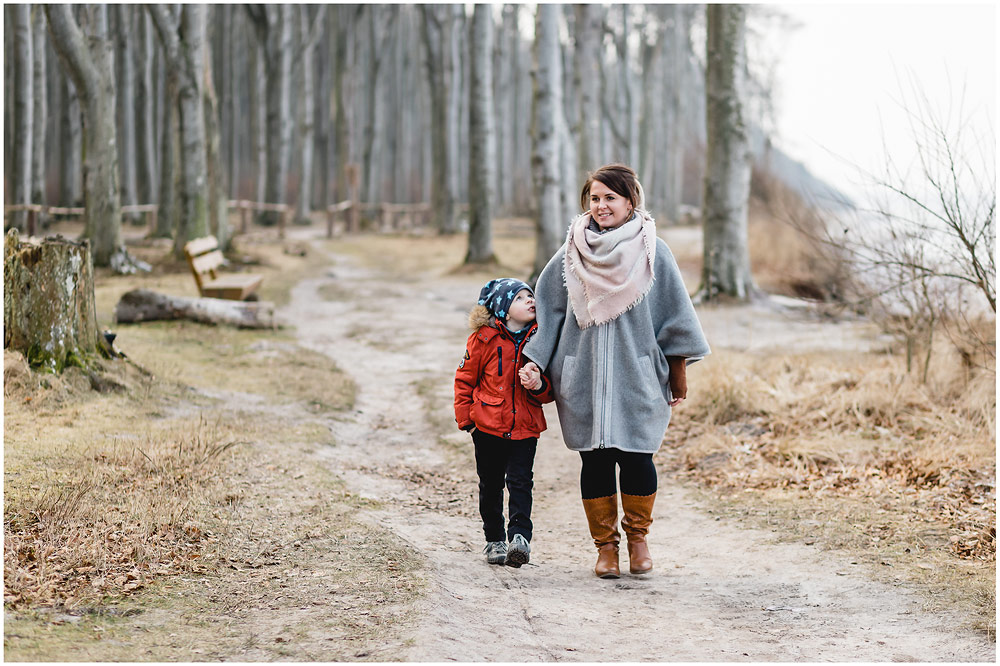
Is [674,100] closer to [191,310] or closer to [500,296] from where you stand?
[191,310]

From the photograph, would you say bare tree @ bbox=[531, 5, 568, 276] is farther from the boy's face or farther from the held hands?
the held hands

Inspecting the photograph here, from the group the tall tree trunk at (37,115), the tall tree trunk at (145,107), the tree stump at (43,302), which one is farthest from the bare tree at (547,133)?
the tall tree trunk at (145,107)

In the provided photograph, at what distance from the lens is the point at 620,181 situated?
414 centimetres

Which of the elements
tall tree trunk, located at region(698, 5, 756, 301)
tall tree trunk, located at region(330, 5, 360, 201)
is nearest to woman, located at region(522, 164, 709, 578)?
tall tree trunk, located at region(698, 5, 756, 301)

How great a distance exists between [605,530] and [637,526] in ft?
0.48

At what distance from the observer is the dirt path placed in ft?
11.8

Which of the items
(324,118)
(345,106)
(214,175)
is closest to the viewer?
(214,175)

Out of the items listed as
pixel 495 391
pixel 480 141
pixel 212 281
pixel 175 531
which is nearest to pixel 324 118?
pixel 480 141

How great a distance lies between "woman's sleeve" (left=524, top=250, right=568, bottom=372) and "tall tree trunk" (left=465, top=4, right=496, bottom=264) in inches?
543

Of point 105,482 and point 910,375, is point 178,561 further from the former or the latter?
point 910,375

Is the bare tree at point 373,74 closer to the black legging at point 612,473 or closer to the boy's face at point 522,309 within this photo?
the boy's face at point 522,309

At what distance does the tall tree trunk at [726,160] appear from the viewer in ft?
42.6

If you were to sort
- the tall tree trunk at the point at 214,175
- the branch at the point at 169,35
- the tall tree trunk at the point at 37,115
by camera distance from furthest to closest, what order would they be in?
the tall tree trunk at the point at 37,115 → the tall tree trunk at the point at 214,175 → the branch at the point at 169,35

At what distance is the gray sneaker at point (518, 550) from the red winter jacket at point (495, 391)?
459mm
